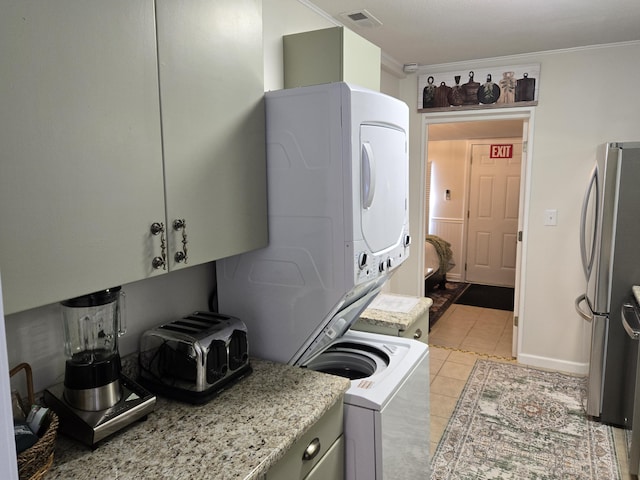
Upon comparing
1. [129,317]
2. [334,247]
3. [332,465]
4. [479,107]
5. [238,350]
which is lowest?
[332,465]

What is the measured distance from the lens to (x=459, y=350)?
13.7 ft

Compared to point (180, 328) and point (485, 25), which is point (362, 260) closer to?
point (180, 328)

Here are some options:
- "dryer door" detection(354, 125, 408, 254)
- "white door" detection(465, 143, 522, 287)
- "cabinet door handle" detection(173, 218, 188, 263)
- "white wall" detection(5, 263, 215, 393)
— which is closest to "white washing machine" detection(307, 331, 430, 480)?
"dryer door" detection(354, 125, 408, 254)

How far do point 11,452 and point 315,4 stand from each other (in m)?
2.38

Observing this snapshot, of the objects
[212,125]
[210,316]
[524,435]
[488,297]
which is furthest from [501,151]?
[212,125]

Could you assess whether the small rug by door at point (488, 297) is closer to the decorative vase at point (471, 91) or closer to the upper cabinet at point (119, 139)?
the decorative vase at point (471, 91)

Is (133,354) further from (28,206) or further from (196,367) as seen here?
(28,206)

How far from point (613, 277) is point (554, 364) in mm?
1207

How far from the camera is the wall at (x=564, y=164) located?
11.0 feet

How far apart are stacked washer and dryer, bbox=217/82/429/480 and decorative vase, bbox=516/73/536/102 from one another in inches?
86.1

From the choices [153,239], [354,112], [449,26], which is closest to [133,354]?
[153,239]

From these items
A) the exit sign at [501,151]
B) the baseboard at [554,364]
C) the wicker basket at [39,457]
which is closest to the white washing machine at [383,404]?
the wicker basket at [39,457]

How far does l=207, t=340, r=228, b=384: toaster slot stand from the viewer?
149cm

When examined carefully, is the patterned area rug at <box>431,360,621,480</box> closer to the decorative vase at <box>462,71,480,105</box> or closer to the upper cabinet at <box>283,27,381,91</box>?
the upper cabinet at <box>283,27,381,91</box>
